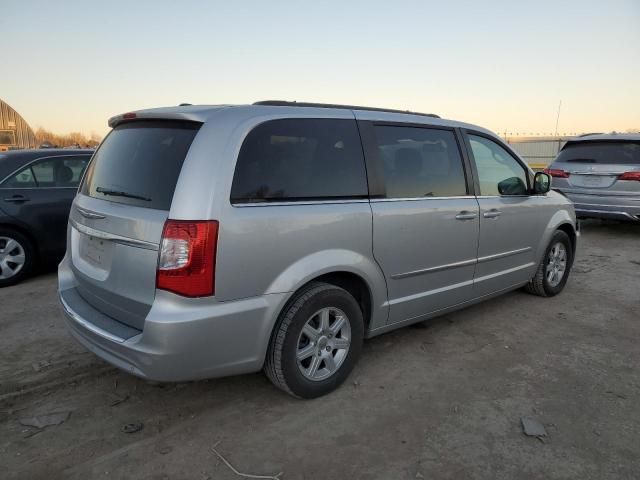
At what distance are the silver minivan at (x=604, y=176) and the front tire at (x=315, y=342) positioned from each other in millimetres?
6753

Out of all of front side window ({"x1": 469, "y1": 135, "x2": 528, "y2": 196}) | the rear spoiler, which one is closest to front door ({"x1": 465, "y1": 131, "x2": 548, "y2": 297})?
front side window ({"x1": 469, "y1": 135, "x2": 528, "y2": 196})

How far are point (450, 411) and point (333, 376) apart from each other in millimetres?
736

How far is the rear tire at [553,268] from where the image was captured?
192 inches

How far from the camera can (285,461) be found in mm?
2398

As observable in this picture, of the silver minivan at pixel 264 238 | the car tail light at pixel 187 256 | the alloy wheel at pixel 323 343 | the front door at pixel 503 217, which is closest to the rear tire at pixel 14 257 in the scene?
the silver minivan at pixel 264 238

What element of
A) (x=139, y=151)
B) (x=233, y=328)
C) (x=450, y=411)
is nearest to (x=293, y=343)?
(x=233, y=328)

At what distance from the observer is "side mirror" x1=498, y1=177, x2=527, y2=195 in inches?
165

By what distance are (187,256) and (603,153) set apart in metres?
8.16

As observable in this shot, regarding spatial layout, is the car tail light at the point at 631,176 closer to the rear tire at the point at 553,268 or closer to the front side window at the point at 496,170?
the rear tire at the point at 553,268

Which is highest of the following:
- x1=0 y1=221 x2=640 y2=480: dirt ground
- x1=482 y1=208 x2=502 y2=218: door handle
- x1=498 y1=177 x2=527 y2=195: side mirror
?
x1=498 y1=177 x2=527 y2=195: side mirror

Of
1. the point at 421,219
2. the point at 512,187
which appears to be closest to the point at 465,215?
the point at 421,219

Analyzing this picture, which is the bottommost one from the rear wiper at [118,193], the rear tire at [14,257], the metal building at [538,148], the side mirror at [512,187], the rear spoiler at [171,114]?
the rear tire at [14,257]

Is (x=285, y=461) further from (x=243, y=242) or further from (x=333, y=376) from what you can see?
(x=243, y=242)

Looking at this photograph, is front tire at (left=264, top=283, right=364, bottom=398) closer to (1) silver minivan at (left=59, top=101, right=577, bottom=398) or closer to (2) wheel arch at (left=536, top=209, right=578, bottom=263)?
(1) silver minivan at (left=59, top=101, right=577, bottom=398)
